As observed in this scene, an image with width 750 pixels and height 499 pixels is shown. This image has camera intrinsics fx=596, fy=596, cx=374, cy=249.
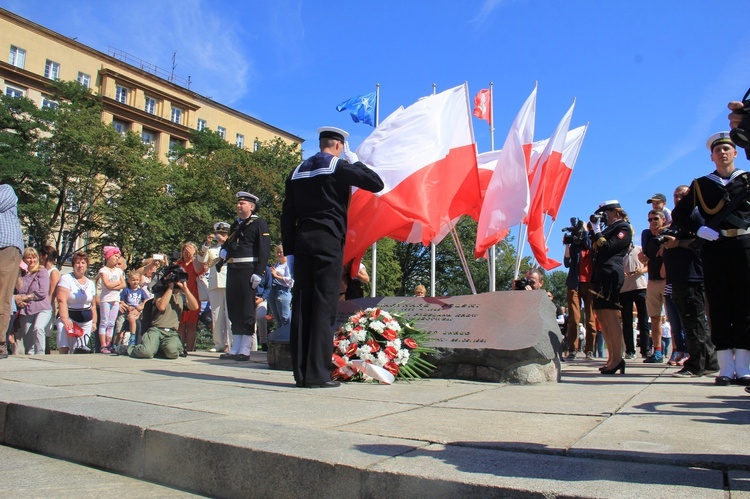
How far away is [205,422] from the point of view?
10.3 feet

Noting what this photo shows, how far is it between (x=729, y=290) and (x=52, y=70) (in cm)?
5162

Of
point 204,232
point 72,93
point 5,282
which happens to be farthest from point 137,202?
point 5,282

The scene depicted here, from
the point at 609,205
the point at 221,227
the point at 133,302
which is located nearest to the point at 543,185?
the point at 609,205

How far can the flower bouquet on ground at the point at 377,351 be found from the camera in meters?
5.52

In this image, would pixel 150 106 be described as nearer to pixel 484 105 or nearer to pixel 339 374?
pixel 484 105

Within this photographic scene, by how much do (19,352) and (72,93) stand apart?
34.2 m

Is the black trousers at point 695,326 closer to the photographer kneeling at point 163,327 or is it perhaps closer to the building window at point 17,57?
the photographer kneeling at point 163,327

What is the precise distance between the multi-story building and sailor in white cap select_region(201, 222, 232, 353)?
35.3 meters

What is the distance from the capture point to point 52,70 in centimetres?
4603

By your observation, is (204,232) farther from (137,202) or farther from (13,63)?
(13,63)

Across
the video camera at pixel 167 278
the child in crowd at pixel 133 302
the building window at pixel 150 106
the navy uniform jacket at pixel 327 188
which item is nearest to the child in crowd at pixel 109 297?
the child in crowd at pixel 133 302

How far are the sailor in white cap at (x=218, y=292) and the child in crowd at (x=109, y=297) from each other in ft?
5.81

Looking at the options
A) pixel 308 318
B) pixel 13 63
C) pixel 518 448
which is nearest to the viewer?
pixel 518 448

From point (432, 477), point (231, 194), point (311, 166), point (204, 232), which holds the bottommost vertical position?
point (432, 477)
